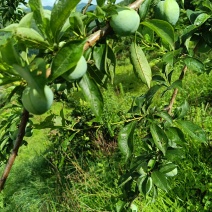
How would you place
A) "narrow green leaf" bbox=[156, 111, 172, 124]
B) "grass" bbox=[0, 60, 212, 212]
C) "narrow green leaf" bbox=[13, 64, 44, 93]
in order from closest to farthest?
1. "narrow green leaf" bbox=[13, 64, 44, 93]
2. "narrow green leaf" bbox=[156, 111, 172, 124]
3. "grass" bbox=[0, 60, 212, 212]

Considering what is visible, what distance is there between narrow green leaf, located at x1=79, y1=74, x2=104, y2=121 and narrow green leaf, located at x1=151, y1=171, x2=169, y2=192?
0.57 metres

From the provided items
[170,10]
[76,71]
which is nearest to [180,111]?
[170,10]

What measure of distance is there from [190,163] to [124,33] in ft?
6.90

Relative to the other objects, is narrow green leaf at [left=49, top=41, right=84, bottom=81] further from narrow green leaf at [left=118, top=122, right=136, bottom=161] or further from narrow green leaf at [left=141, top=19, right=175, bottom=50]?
narrow green leaf at [left=118, top=122, right=136, bottom=161]

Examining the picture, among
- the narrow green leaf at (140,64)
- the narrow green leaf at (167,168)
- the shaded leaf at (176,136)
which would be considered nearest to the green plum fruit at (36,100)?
the narrow green leaf at (140,64)

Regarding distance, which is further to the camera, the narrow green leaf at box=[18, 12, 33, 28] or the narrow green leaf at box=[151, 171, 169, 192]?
the narrow green leaf at box=[151, 171, 169, 192]

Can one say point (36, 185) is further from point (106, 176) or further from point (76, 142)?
point (106, 176)

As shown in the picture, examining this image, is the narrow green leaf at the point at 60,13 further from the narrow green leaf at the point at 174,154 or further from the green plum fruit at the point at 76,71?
the narrow green leaf at the point at 174,154

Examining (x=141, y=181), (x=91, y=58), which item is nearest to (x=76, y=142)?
(x=141, y=181)

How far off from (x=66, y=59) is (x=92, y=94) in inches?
4.9

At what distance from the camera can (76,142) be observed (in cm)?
371

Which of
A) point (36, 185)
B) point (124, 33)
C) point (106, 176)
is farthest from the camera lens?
point (36, 185)

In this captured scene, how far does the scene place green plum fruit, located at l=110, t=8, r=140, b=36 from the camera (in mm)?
523

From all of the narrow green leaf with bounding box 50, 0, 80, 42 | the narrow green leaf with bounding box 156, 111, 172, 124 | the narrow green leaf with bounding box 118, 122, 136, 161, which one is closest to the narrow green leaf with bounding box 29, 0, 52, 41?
the narrow green leaf with bounding box 50, 0, 80, 42
